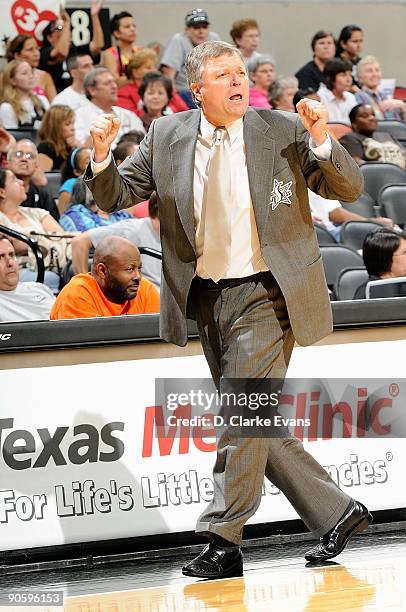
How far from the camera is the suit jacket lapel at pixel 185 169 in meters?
A: 3.54

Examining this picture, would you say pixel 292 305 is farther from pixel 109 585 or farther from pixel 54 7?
pixel 54 7

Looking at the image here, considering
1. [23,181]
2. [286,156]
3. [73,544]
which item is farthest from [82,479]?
[23,181]

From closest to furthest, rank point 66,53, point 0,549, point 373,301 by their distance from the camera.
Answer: point 0,549 < point 373,301 < point 66,53

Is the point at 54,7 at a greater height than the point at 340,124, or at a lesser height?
greater

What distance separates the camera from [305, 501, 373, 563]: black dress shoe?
3.68m

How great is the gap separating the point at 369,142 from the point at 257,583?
6270 millimetres

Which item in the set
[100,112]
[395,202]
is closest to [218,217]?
[395,202]

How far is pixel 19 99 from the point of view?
852cm

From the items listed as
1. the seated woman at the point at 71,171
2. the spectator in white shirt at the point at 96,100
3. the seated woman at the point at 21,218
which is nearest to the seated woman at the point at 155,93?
the spectator in white shirt at the point at 96,100

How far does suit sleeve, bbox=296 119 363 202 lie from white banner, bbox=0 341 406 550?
3.15 feet

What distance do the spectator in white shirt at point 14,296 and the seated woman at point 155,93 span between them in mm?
3490

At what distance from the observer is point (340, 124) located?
9508 mm

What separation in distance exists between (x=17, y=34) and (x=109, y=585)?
19.8ft

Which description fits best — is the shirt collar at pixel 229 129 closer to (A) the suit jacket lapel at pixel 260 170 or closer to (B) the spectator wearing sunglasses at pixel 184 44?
(A) the suit jacket lapel at pixel 260 170
